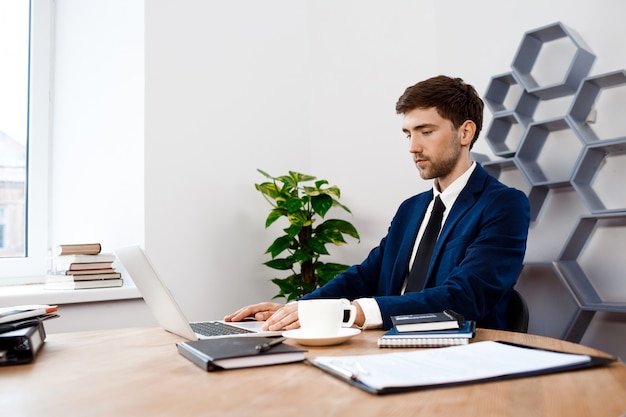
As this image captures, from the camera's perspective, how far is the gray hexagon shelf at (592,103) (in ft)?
7.13

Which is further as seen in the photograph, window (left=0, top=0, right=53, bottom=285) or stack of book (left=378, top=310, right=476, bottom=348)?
window (left=0, top=0, right=53, bottom=285)

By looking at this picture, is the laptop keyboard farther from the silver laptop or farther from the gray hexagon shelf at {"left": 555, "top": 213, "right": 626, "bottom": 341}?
the gray hexagon shelf at {"left": 555, "top": 213, "right": 626, "bottom": 341}

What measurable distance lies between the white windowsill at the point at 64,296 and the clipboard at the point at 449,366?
1.75 meters

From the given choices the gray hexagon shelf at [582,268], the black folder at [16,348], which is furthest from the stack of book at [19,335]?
the gray hexagon shelf at [582,268]

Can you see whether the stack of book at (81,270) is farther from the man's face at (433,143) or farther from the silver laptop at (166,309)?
the man's face at (433,143)

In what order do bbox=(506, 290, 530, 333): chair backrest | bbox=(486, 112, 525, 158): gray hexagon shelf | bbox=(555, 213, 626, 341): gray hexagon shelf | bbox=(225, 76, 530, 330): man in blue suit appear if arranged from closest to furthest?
bbox=(225, 76, 530, 330): man in blue suit < bbox=(506, 290, 530, 333): chair backrest < bbox=(555, 213, 626, 341): gray hexagon shelf < bbox=(486, 112, 525, 158): gray hexagon shelf

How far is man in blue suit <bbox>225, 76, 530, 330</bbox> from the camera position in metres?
1.51

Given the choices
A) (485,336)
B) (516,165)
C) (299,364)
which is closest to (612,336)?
(516,165)

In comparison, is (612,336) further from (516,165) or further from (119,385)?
(119,385)

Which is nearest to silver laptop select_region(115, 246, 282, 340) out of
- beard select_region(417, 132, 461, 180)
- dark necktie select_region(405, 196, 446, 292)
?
dark necktie select_region(405, 196, 446, 292)

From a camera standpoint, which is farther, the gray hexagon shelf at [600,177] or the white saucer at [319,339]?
the gray hexagon shelf at [600,177]

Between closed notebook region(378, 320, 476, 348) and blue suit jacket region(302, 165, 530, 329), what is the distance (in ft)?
0.96

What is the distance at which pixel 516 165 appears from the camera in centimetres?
241

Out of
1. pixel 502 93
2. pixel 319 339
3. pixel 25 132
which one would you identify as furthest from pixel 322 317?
pixel 25 132
